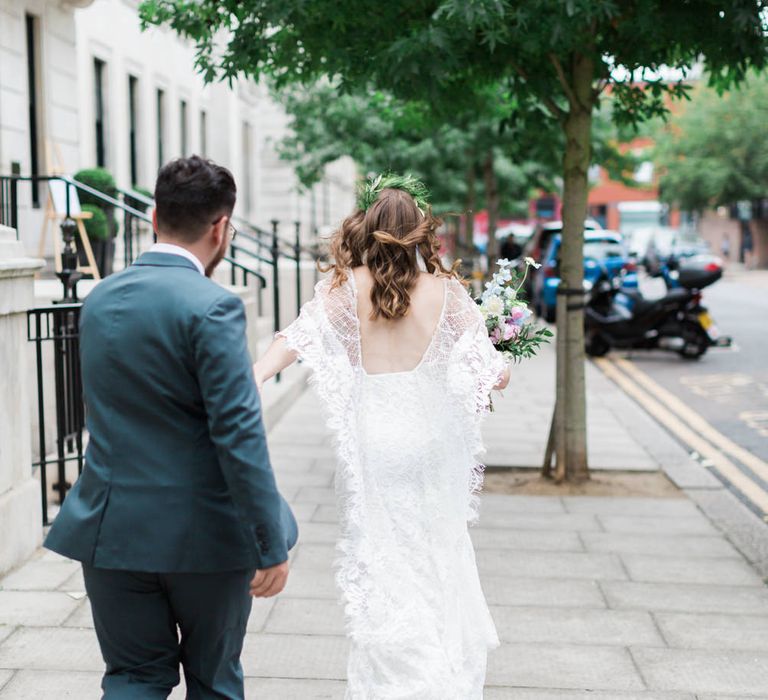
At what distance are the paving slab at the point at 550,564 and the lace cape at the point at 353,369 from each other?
2.31 metres

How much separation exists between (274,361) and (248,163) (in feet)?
85.8

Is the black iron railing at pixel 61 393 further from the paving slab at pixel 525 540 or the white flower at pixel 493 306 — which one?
the white flower at pixel 493 306

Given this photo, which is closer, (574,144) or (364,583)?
(364,583)

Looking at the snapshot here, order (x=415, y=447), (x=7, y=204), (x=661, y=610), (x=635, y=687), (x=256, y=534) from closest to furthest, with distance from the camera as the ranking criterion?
(x=256, y=534), (x=415, y=447), (x=635, y=687), (x=661, y=610), (x=7, y=204)

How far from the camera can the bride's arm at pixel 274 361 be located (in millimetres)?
3420

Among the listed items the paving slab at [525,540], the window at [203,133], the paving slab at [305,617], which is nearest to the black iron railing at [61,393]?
the paving slab at [305,617]

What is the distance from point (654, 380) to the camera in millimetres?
13898

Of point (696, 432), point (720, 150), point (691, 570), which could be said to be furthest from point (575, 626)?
point (720, 150)

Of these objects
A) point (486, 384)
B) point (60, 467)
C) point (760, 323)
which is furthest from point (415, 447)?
point (760, 323)

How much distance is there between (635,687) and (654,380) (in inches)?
394

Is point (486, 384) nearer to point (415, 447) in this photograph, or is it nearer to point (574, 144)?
point (415, 447)

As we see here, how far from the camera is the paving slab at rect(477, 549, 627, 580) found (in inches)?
225

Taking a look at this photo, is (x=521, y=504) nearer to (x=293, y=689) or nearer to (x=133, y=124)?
(x=293, y=689)

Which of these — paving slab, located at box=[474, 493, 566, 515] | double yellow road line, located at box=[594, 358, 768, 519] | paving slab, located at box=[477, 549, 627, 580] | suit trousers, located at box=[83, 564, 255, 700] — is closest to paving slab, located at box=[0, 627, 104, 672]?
suit trousers, located at box=[83, 564, 255, 700]
